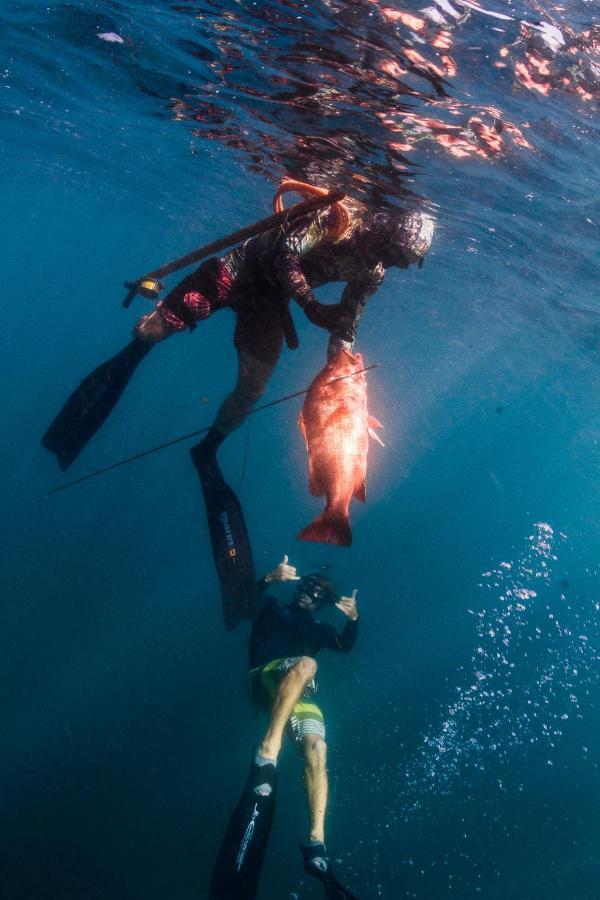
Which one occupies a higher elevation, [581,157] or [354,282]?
[581,157]

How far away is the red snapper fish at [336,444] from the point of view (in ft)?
10.7

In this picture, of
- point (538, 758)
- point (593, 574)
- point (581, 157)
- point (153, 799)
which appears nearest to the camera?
point (581, 157)

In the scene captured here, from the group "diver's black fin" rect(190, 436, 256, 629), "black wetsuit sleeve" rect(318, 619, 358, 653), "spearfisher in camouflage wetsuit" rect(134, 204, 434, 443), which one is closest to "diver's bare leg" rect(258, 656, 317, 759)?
"diver's black fin" rect(190, 436, 256, 629)

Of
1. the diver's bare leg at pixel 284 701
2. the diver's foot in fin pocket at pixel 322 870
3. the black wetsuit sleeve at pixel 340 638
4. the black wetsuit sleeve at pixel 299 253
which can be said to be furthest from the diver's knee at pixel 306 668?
the black wetsuit sleeve at pixel 299 253

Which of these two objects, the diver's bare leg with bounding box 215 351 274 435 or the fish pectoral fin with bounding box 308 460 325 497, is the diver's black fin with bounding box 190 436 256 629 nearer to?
the diver's bare leg with bounding box 215 351 274 435

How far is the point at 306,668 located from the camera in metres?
6.00

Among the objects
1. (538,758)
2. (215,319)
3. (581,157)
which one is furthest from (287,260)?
(215,319)

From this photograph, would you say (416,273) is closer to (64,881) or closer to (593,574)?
(64,881)

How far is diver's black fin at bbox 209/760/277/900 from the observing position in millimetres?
4480

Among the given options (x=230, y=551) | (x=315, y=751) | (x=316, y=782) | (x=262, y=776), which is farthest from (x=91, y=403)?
(x=316, y=782)

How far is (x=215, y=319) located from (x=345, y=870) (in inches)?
2194

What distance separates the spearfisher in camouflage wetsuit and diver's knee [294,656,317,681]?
2.96 meters

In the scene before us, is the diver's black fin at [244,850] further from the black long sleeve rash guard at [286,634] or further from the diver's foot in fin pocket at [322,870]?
the black long sleeve rash guard at [286,634]

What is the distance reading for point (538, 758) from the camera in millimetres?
20844
